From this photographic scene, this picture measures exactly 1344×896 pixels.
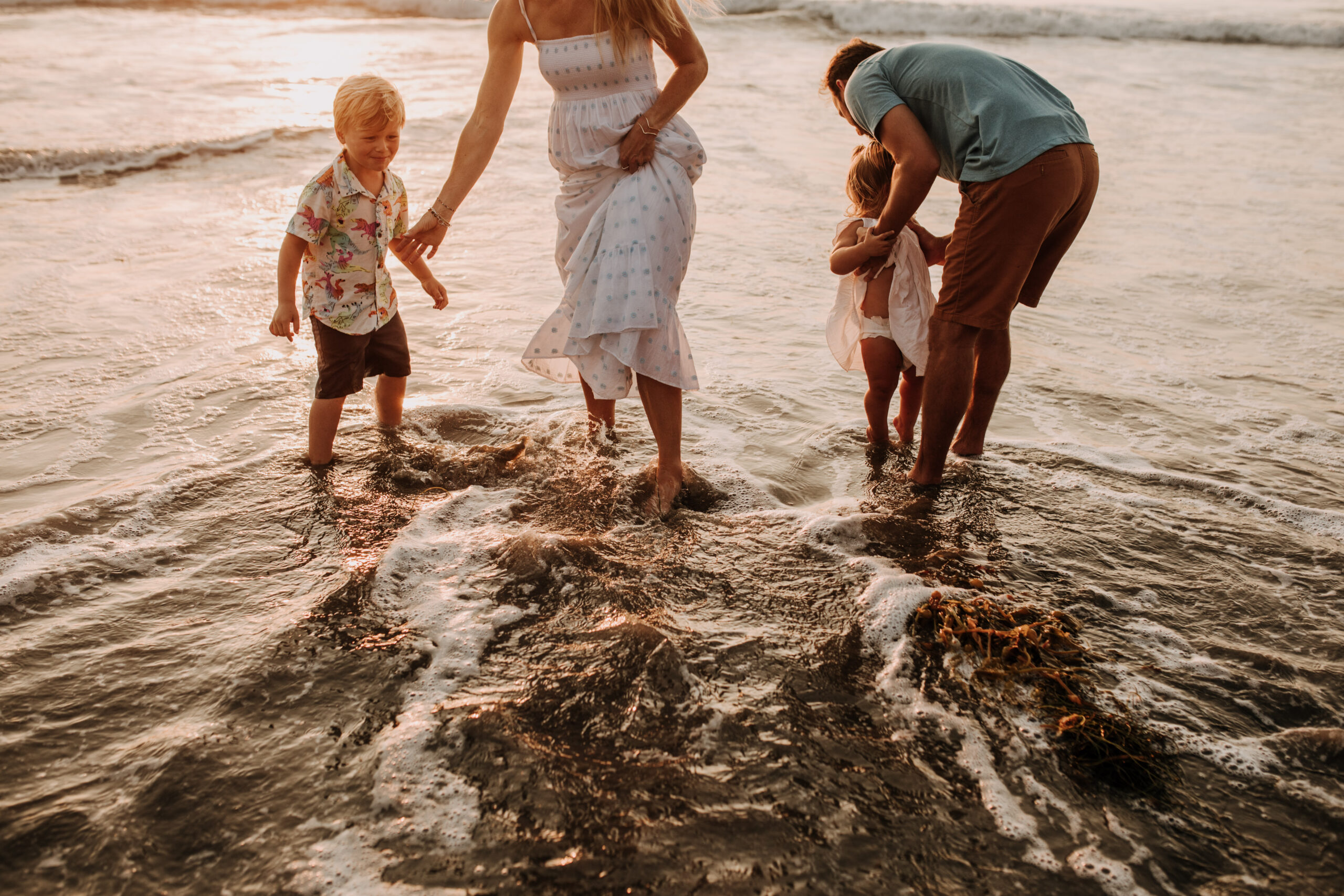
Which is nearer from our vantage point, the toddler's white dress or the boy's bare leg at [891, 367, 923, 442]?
the toddler's white dress

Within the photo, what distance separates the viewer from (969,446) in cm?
416

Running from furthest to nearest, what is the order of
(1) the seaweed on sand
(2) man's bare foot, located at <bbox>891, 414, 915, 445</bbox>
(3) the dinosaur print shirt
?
1. (2) man's bare foot, located at <bbox>891, 414, 915, 445</bbox>
2. (3) the dinosaur print shirt
3. (1) the seaweed on sand

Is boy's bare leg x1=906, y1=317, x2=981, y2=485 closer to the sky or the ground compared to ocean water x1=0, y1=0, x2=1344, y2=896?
closer to the sky

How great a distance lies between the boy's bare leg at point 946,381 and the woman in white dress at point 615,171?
978 mm

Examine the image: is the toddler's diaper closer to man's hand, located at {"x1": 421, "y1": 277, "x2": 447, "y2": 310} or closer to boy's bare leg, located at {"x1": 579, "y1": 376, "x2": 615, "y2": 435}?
boy's bare leg, located at {"x1": 579, "y1": 376, "x2": 615, "y2": 435}

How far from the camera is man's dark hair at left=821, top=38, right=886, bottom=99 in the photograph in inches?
147

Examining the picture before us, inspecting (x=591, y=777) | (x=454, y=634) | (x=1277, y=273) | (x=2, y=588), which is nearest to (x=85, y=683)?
(x=2, y=588)

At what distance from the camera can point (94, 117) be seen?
35.8 ft

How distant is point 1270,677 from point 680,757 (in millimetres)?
1778

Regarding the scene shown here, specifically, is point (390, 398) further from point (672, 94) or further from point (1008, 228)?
point (1008, 228)

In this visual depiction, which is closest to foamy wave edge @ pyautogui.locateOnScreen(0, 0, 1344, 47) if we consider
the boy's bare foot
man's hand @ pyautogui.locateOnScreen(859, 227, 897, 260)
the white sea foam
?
man's hand @ pyautogui.locateOnScreen(859, 227, 897, 260)

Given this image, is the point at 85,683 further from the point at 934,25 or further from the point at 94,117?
the point at 934,25

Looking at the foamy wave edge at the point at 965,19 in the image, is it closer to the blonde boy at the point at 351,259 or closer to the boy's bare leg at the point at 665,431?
the blonde boy at the point at 351,259

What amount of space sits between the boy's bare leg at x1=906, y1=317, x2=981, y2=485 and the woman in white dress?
98 centimetres
